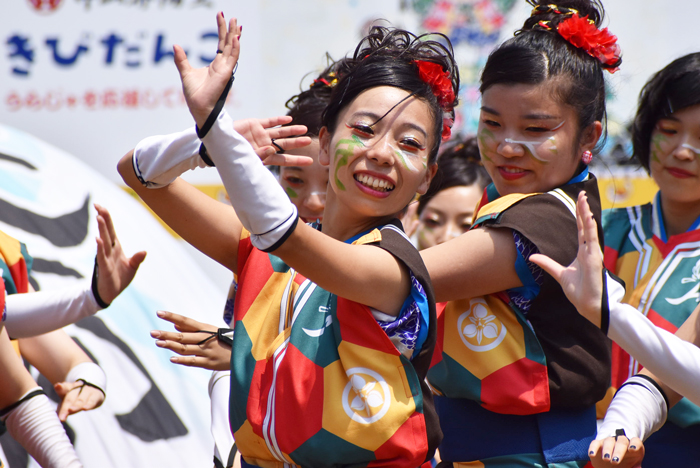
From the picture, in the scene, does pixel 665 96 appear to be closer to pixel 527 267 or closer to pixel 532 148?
pixel 532 148

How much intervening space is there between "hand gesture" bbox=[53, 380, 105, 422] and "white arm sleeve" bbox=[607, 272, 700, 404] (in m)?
→ 1.48

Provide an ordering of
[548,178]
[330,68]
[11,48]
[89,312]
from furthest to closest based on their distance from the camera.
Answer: [11,48] < [330,68] < [89,312] < [548,178]

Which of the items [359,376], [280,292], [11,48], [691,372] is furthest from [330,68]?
[11,48]

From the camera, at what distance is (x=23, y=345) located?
7.40 ft

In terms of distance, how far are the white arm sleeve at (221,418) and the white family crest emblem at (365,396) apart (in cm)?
68

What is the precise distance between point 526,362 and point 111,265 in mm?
1030

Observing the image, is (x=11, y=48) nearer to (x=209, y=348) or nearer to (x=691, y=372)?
(x=209, y=348)

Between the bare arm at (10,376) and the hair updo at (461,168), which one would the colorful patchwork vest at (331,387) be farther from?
the hair updo at (461,168)

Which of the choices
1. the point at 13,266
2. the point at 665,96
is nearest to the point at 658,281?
the point at 665,96

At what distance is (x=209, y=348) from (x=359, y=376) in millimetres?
521

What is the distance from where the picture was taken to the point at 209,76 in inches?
43.3

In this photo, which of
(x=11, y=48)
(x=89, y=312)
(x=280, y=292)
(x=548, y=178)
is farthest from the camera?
(x=11, y=48)

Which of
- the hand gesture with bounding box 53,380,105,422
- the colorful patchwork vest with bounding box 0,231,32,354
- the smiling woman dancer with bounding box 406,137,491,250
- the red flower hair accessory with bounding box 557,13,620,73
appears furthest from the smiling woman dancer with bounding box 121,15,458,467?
the smiling woman dancer with bounding box 406,137,491,250

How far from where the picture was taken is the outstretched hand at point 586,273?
117 cm
